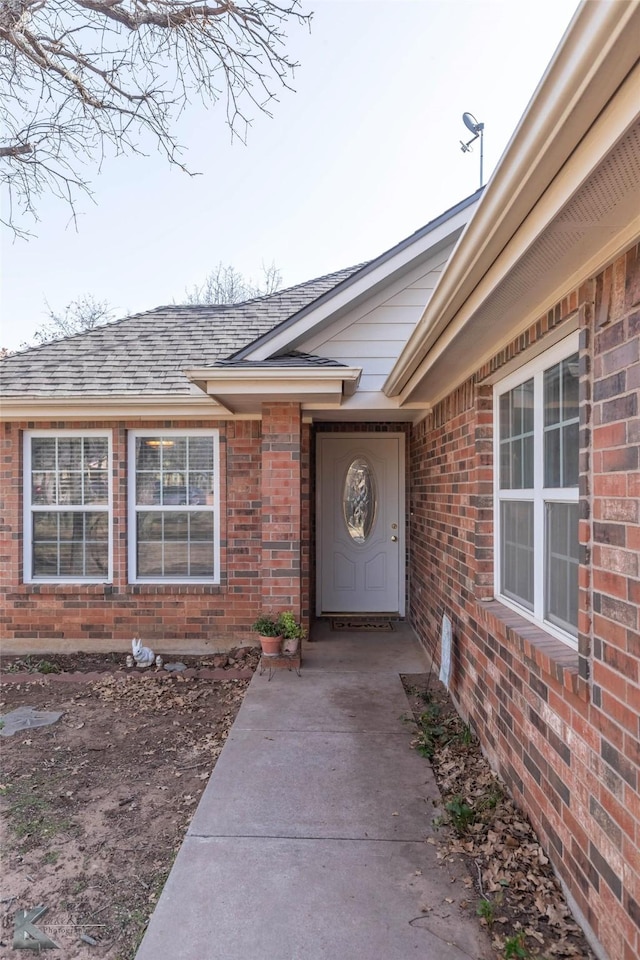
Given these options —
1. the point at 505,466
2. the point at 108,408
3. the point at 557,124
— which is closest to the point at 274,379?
the point at 505,466

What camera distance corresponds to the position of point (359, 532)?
7246 millimetres

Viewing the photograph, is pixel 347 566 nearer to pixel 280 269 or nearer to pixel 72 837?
pixel 72 837

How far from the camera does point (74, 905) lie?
2.43 m

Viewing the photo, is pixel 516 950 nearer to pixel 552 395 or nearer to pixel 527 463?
pixel 527 463

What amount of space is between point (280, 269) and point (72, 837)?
832 inches

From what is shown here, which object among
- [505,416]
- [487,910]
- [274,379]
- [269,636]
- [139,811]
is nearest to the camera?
[487,910]

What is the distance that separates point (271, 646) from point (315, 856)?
8.30 feet

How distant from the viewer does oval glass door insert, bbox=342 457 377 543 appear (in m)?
7.24

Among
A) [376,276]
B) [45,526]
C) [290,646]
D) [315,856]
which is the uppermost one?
[376,276]

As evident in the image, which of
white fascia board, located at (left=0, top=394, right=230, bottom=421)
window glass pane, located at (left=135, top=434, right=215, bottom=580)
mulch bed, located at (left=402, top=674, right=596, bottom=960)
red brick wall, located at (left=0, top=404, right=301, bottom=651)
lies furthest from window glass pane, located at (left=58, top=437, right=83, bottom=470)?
mulch bed, located at (left=402, top=674, right=596, bottom=960)

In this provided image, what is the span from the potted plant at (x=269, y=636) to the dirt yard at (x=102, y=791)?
1.44 ft

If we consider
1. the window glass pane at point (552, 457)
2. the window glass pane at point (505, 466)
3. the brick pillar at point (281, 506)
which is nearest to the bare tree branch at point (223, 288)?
the brick pillar at point (281, 506)

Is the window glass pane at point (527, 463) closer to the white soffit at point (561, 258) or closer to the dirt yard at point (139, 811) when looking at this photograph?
the white soffit at point (561, 258)

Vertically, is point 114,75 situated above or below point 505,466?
above
